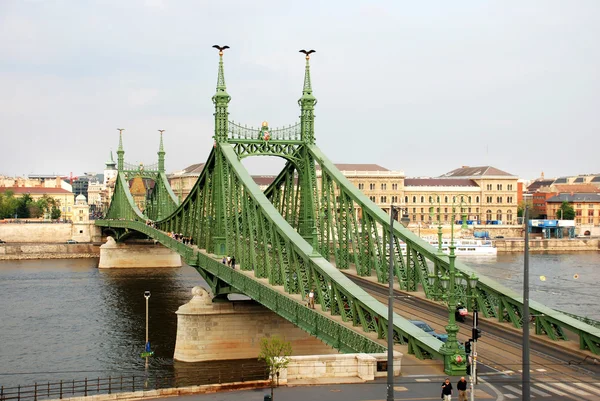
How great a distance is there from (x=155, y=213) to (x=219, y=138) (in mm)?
63685

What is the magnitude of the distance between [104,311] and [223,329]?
27116 mm

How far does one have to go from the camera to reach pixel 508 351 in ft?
117

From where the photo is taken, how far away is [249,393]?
30.5m

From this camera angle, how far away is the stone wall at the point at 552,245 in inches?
6299

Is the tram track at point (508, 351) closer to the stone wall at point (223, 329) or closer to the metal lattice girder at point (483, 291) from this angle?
the metal lattice girder at point (483, 291)

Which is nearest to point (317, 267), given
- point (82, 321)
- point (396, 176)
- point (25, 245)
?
point (82, 321)

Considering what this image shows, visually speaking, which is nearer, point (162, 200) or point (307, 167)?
point (307, 167)

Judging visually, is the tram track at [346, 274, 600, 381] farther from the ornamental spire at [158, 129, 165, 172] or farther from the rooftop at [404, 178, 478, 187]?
the rooftop at [404, 178, 478, 187]

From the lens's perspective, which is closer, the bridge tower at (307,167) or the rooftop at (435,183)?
the bridge tower at (307,167)

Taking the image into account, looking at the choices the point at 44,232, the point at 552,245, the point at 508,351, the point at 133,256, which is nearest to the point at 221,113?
the point at 508,351

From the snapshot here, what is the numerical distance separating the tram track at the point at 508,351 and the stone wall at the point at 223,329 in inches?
442

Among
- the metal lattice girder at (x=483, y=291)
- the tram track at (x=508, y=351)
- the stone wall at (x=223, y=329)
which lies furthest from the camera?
the stone wall at (x=223, y=329)

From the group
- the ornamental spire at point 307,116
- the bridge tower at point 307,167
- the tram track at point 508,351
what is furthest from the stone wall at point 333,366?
the ornamental spire at point 307,116

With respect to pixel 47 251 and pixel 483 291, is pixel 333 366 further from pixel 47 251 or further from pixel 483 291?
pixel 47 251
